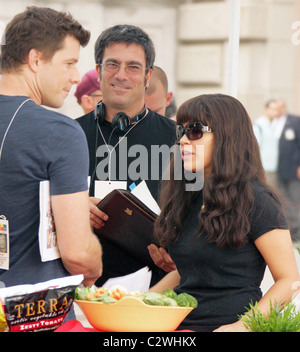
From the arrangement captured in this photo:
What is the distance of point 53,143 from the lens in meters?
1.61

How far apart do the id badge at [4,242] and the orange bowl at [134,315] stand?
289mm

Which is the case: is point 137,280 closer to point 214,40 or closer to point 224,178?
point 224,178

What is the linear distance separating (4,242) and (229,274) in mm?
583

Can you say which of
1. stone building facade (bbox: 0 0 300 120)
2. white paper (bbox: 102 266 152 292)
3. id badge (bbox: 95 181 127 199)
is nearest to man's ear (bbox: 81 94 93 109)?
id badge (bbox: 95 181 127 199)

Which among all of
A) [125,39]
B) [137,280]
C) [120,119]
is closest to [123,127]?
[120,119]

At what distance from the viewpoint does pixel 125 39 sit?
2596mm

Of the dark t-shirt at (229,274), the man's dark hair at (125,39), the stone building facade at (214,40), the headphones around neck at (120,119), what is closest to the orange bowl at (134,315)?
the dark t-shirt at (229,274)

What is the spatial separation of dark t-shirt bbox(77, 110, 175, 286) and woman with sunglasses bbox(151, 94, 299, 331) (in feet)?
1.92

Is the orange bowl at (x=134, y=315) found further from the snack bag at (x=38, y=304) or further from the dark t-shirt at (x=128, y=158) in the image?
the dark t-shirt at (x=128, y=158)

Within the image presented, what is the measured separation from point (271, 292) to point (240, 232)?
170mm

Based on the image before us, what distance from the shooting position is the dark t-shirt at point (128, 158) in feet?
8.16

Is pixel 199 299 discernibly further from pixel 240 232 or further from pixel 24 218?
pixel 24 218

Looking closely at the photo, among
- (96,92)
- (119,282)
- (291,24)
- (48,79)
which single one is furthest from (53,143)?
(291,24)

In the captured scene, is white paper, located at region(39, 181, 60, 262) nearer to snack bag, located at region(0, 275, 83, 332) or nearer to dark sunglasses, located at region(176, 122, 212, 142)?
snack bag, located at region(0, 275, 83, 332)
